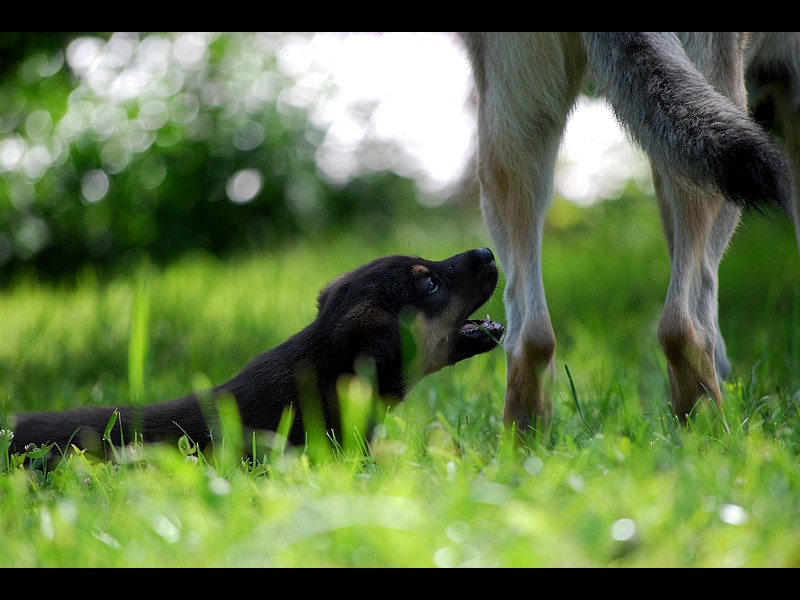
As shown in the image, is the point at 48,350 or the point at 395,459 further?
the point at 48,350

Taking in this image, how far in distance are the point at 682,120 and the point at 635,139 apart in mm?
262

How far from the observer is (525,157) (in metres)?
3.50

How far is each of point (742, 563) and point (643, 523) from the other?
0.21 metres

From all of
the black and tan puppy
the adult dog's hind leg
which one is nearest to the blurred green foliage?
the black and tan puppy

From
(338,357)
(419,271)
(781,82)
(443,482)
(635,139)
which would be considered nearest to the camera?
(443,482)

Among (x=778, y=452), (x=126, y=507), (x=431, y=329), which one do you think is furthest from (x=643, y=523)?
(x=431, y=329)

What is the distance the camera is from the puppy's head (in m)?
3.41

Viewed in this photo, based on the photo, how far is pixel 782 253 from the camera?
768cm

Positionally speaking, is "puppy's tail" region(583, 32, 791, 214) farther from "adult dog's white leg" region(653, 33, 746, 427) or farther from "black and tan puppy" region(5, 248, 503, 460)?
"black and tan puppy" region(5, 248, 503, 460)

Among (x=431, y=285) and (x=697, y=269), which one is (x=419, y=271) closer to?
(x=431, y=285)

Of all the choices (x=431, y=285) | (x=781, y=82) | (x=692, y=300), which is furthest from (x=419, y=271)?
(x=781, y=82)

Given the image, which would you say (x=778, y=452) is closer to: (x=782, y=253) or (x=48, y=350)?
(x=48, y=350)

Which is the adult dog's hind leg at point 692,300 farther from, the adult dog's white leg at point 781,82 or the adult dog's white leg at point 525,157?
the adult dog's white leg at point 781,82

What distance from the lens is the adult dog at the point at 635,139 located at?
278 cm
